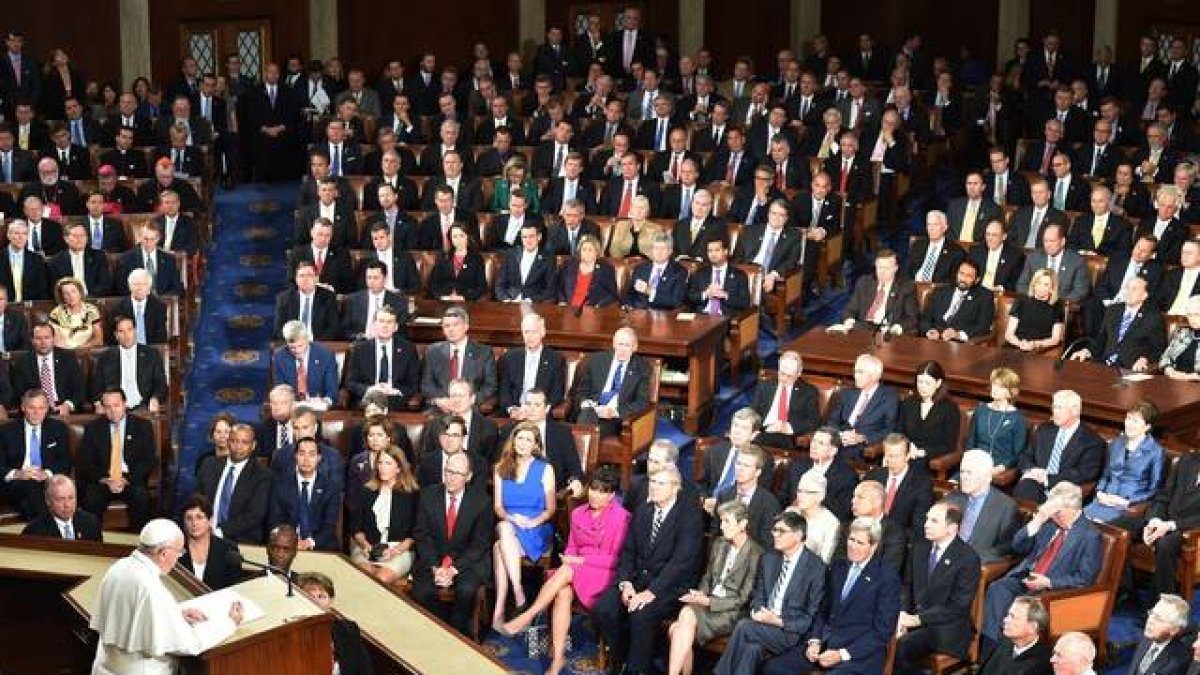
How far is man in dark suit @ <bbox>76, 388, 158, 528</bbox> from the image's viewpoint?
935 cm

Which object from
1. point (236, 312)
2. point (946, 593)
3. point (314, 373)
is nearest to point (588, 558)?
point (946, 593)

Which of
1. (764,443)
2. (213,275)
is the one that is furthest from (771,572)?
(213,275)

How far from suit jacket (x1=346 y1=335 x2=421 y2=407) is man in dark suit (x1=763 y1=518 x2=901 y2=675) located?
3079 millimetres

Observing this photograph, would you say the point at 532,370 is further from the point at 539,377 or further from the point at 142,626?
the point at 142,626

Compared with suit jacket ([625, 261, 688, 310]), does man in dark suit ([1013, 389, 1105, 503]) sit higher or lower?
lower

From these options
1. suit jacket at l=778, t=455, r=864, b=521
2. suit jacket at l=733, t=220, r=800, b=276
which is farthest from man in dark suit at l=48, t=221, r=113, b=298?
suit jacket at l=778, t=455, r=864, b=521

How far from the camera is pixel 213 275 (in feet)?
42.8

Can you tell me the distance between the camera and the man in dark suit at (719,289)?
36.5 feet

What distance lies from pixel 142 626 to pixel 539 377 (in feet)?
14.1

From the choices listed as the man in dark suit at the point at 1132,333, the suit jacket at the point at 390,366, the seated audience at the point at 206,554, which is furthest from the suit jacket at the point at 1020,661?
the suit jacket at the point at 390,366

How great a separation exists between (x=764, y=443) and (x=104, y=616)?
13.7 ft

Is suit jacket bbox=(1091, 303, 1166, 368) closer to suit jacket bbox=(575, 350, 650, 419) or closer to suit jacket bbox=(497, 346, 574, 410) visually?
suit jacket bbox=(575, 350, 650, 419)

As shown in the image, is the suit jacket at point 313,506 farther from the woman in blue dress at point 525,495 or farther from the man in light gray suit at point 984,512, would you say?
the man in light gray suit at point 984,512

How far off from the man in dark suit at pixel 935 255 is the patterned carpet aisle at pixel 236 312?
3.91 meters
